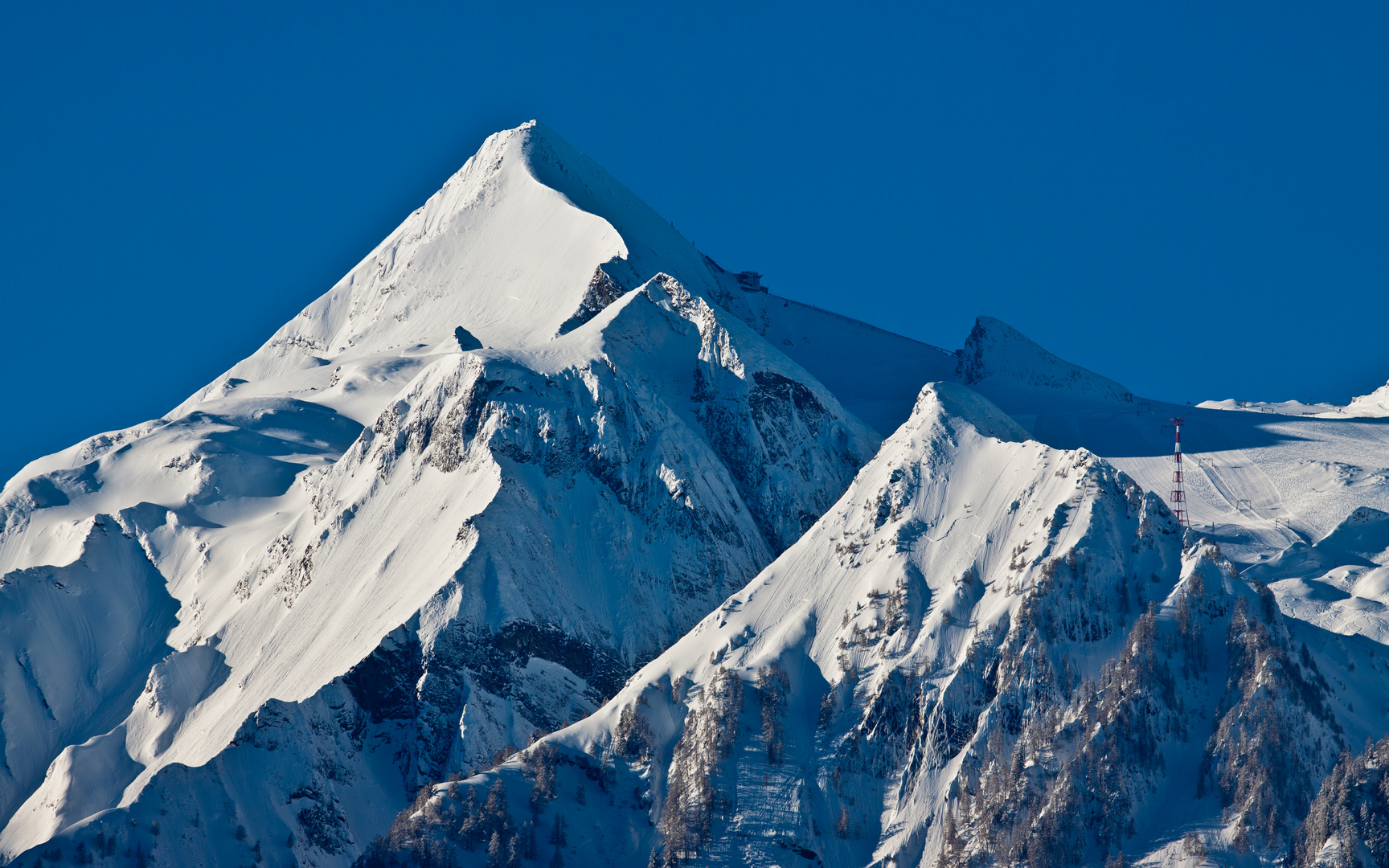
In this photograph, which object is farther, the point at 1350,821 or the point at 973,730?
the point at 973,730

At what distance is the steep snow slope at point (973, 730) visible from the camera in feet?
557

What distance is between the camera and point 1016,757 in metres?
174

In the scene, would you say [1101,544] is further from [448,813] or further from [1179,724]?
[448,813]

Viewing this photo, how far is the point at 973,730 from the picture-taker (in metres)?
178

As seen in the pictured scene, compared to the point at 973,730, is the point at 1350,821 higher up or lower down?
lower down

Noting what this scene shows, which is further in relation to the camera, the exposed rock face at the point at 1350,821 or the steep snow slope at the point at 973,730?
the steep snow slope at the point at 973,730

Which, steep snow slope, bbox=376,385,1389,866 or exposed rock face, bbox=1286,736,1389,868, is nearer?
exposed rock face, bbox=1286,736,1389,868

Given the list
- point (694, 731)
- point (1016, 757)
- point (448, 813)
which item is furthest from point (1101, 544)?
point (448, 813)

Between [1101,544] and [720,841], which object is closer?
[720,841]

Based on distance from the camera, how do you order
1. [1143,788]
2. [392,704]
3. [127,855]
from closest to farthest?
[1143,788] < [127,855] < [392,704]

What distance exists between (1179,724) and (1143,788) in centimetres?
760

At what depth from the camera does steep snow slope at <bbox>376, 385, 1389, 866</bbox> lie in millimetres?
169875

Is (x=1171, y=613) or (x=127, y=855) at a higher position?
(x=1171, y=613)

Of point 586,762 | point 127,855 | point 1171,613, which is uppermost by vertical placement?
point 1171,613
